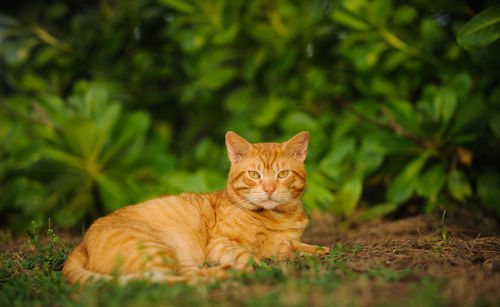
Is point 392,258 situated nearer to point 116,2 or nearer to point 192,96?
point 192,96

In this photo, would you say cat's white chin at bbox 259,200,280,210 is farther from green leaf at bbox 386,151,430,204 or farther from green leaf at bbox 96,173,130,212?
green leaf at bbox 96,173,130,212

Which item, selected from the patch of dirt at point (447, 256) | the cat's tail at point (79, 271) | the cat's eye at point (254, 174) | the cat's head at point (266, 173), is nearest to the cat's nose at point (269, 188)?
the cat's head at point (266, 173)

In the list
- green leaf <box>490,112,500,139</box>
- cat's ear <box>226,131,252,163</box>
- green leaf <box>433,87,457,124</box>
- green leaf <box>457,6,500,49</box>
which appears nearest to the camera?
cat's ear <box>226,131,252,163</box>

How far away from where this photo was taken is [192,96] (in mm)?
5328

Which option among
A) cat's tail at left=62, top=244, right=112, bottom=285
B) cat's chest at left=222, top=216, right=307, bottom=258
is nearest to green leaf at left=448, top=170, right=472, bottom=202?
cat's chest at left=222, top=216, right=307, bottom=258

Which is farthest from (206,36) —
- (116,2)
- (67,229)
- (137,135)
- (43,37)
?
(67,229)

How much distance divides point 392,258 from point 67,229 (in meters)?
3.83

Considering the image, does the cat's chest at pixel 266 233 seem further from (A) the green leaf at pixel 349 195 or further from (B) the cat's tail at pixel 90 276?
(A) the green leaf at pixel 349 195

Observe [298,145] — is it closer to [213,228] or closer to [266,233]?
[266,233]

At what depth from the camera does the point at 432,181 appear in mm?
4000

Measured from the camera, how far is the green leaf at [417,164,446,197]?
12.9ft

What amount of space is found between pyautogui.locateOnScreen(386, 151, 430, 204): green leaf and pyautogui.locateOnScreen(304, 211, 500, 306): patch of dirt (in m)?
0.34

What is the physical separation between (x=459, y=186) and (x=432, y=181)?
272 mm

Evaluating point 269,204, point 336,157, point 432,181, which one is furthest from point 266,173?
point 432,181
